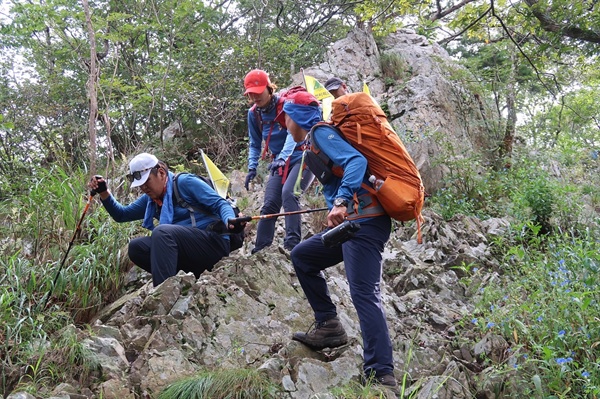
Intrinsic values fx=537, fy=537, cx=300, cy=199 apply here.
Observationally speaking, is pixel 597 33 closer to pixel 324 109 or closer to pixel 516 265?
pixel 516 265

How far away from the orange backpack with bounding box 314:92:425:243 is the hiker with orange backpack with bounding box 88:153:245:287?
1634 mm

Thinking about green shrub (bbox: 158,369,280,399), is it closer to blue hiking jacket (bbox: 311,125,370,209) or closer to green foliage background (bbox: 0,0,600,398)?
green foliage background (bbox: 0,0,600,398)

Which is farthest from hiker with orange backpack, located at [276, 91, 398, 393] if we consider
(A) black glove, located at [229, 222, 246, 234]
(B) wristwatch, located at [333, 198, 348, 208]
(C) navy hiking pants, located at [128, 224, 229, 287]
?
(C) navy hiking pants, located at [128, 224, 229, 287]

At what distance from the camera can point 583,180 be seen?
11359 mm

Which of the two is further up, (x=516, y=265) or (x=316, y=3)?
(x=316, y=3)

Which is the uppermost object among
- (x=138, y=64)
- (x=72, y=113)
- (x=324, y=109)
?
(x=138, y=64)

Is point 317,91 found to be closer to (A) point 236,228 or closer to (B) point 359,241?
(A) point 236,228

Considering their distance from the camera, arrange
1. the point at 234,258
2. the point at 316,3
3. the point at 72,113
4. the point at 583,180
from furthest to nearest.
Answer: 1. the point at 316,3
2. the point at 72,113
3. the point at 583,180
4. the point at 234,258

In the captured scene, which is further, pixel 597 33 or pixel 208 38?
pixel 208 38

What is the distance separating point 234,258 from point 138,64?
32.1ft

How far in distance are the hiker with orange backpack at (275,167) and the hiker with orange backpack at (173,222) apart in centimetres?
75

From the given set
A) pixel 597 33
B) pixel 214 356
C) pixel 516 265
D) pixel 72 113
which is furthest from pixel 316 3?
pixel 214 356

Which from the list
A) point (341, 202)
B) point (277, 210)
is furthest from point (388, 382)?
point (277, 210)

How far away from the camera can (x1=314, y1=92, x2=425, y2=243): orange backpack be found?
3.81m
